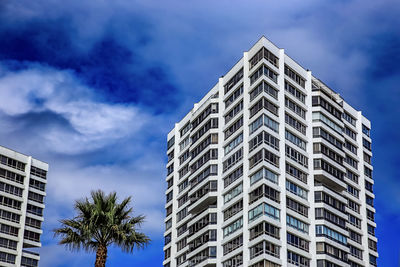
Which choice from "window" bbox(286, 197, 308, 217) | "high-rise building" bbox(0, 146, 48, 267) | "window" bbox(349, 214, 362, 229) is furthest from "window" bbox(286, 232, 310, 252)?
"high-rise building" bbox(0, 146, 48, 267)

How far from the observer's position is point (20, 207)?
165 m

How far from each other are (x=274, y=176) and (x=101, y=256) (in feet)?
228

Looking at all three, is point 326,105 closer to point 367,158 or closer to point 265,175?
point 367,158

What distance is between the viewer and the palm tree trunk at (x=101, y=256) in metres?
49.3

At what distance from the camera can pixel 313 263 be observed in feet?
385

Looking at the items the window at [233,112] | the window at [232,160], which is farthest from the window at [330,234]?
the window at [233,112]

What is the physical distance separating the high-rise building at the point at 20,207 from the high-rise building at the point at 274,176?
40.4 meters

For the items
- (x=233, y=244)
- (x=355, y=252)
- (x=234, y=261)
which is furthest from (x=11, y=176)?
(x=355, y=252)

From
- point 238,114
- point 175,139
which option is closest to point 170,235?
point 175,139

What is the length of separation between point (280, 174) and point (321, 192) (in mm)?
10583

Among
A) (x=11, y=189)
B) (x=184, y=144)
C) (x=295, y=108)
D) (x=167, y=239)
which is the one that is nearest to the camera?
(x=295, y=108)

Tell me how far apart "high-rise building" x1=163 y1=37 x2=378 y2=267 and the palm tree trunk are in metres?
61.7

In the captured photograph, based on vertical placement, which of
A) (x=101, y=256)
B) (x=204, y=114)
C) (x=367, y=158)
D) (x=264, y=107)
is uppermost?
(x=204, y=114)

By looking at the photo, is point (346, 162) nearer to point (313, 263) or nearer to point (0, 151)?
point (313, 263)
